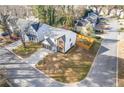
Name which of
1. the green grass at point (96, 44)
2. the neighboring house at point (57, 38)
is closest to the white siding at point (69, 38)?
the neighboring house at point (57, 38)

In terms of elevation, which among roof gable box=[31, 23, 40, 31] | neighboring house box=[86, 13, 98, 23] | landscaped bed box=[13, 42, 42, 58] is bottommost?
landscaped bed box=[13, 42, 42, 58]

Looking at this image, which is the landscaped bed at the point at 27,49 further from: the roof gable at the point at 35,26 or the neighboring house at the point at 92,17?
the neighboring house at the point at 92,17

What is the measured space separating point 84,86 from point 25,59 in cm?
62

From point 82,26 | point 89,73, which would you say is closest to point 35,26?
point 82,26

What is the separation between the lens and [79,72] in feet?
12.3

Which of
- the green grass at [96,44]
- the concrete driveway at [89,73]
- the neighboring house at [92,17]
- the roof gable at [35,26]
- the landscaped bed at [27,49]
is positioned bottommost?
the concrete driveway at [89,73]

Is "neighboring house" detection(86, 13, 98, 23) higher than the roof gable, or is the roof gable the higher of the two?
"neighboring house" detection(86, 13, 98, 23)

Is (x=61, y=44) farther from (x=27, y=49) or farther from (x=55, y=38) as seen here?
(x=27, y=49)

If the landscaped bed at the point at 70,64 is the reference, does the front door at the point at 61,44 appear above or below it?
above

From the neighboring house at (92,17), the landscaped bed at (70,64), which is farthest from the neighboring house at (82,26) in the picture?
the landscaped bed at (70,64)

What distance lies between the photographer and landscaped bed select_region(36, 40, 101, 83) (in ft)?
12.3

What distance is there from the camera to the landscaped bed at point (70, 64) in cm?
374

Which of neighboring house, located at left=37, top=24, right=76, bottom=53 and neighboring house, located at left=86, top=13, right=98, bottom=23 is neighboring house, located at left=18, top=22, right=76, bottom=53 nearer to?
neighboring house, located at left=37, top=24, right=76, bottom=53

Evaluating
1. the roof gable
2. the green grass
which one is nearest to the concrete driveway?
the green grass
